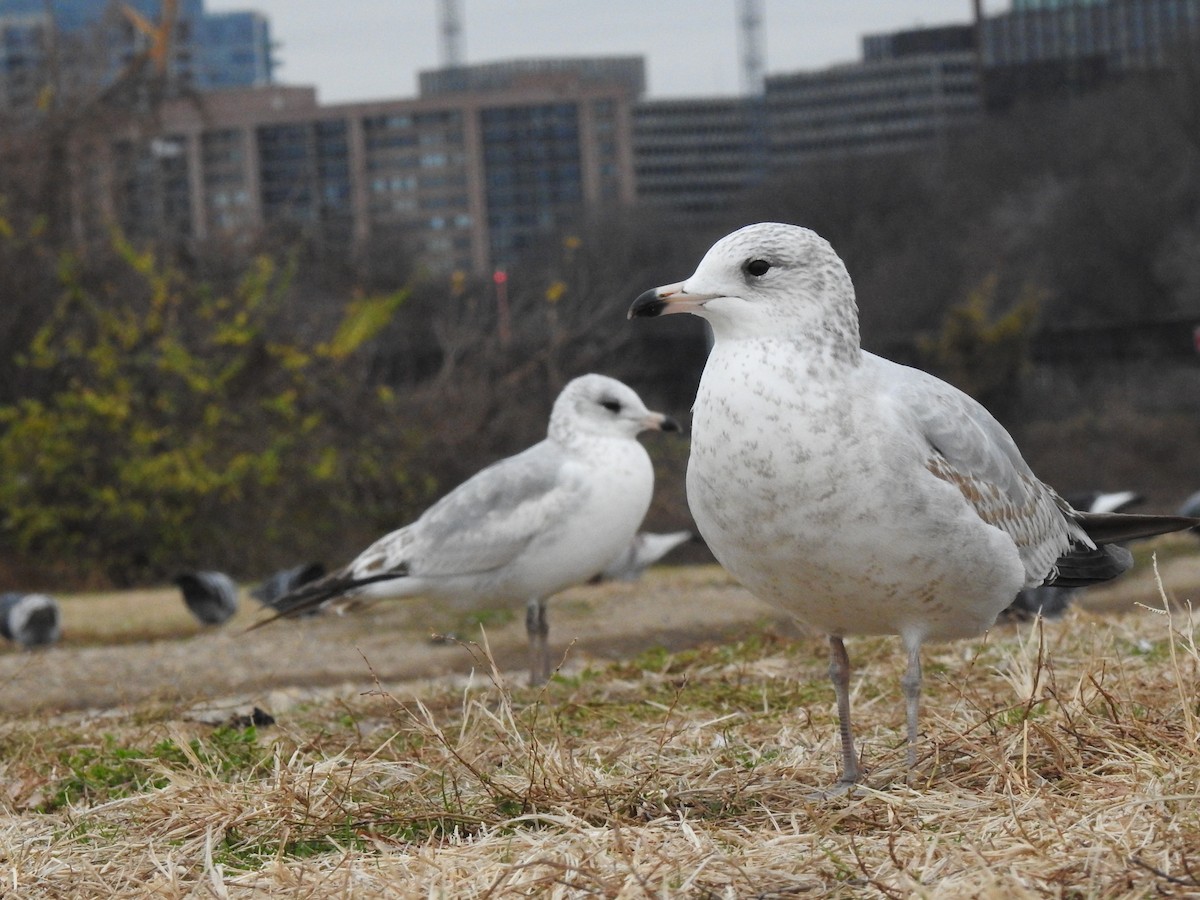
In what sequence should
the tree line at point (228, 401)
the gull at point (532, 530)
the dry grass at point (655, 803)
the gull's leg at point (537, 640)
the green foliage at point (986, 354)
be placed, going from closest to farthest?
1. the dry grass at point (655, 803)
2. the gull's leg at point (537, 640)
3. the gull at point (532, 530)
4. the tree line at point (228, 401)
5. the green foliage at point (986, 354)

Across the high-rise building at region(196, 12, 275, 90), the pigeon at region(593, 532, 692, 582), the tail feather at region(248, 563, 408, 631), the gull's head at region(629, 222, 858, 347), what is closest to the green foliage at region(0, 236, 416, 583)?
the pigeon at region(593, 532, 692, 582)

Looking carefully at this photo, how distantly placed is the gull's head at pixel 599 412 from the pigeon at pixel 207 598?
3772 millimetres

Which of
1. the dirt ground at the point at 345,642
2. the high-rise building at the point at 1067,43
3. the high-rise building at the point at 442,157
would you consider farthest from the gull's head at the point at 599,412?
the high-rise building at the point at 1067,43

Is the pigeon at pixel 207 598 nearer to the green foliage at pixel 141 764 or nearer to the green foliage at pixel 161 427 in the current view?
the green foliage at pixel 161 427

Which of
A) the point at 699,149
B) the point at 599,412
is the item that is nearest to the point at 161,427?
the point at 599,412

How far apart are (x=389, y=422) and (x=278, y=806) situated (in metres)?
12.7

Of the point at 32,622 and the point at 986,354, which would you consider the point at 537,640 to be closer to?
the point at 32,622

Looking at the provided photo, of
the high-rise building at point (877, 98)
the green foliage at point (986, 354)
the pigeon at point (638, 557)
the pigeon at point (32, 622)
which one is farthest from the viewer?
the high-rise building at point (877, 98)

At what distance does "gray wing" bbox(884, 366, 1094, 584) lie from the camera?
11.1 feet

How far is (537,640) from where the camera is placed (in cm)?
617

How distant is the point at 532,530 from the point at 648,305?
269 cm

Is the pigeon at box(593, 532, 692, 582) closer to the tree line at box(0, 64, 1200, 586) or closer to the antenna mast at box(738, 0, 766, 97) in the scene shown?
the tree line at box(0, 64, 1200, 586)

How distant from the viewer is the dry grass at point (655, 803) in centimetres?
262

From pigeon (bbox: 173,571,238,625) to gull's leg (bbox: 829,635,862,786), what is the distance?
654cm
